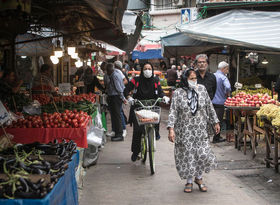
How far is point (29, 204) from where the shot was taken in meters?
3.14

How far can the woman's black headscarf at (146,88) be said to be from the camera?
8109 mm

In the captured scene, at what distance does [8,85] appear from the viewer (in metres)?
7.52

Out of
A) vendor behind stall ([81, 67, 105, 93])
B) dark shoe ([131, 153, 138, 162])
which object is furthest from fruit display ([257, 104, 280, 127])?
vendor behind stall ([81, 67, 105, 93])

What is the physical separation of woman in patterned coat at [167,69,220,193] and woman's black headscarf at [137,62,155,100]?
1.91 meters

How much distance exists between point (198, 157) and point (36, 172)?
318 centimetres

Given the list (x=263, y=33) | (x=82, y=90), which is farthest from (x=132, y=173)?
(x=82, y=90)

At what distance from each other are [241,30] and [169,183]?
244 inches

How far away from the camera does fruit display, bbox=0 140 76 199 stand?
3.21 meters

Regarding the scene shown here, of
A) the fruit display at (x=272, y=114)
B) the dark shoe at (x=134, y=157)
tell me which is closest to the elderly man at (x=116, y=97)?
the dark shoe at (x=134, y=157)

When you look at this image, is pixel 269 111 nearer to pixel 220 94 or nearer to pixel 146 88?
pixel 146 88

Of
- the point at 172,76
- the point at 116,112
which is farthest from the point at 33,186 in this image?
the point at 172,76

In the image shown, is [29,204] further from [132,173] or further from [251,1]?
[251,1]

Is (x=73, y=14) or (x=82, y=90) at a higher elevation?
(x=73, y=14)

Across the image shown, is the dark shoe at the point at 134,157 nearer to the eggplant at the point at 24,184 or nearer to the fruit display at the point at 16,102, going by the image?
the fruit display at the point at 16,102
